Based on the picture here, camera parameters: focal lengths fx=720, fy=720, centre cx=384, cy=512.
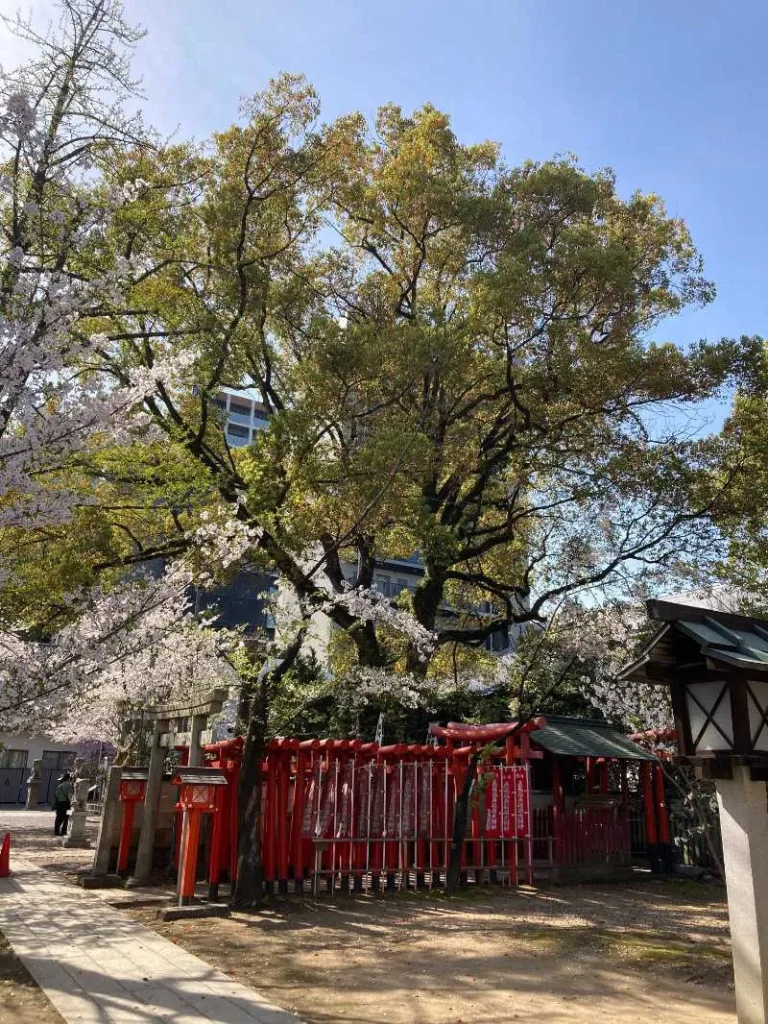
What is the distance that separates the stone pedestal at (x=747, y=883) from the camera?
16.7ft

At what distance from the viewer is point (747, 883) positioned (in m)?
5.26

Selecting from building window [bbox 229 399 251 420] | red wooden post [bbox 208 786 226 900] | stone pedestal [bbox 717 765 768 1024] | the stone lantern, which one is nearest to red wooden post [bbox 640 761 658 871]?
red wooden post [bbox 208 786 226 900]

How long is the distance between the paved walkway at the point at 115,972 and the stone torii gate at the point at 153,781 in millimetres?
1825

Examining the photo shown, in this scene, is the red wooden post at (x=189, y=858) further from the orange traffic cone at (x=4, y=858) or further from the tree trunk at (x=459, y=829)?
the tree trunk at (x=459, y=829)

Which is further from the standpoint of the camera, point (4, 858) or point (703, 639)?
point (4, 858)

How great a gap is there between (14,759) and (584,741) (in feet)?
99.3

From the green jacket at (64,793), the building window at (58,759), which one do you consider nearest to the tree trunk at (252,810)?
the green jacket at (64,793)

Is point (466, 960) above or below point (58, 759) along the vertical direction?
below

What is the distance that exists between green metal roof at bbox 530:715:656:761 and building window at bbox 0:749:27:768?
29102 millimetres

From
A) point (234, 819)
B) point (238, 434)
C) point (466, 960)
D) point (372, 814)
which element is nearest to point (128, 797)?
point (234, 819)

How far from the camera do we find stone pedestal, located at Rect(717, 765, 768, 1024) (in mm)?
5082

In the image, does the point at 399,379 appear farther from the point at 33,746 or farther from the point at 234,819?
the point at 33,746

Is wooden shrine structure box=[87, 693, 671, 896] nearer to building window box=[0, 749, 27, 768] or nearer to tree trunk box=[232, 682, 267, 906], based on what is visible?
tree trunk box=[232, 682, 267, 906]

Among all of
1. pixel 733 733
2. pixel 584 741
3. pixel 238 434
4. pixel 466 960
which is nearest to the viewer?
pixel 733 733
